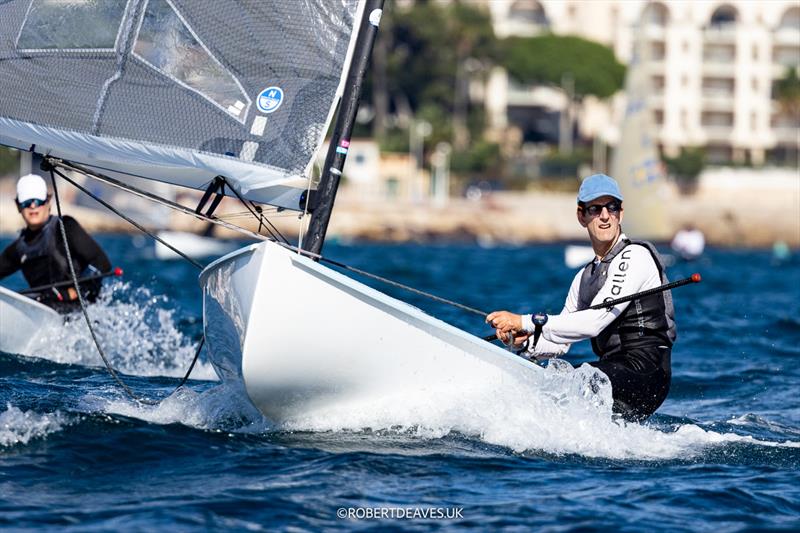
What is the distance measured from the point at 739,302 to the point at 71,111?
1221cm

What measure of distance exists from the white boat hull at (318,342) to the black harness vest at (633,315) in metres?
0.54

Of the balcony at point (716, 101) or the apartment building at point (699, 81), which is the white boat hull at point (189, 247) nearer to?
the apartment building at point (699, 81)

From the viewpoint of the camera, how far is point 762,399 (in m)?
8.91

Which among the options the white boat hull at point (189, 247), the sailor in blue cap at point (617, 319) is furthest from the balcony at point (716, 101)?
the sailor in blue cap at point (617, 319)

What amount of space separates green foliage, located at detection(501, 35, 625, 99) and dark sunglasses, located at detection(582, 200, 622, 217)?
63835 mm

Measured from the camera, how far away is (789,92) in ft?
241

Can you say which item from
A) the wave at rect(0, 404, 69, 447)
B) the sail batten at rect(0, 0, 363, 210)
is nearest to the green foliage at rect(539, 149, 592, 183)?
the sail batten at rect(0, 0, 363, 210)

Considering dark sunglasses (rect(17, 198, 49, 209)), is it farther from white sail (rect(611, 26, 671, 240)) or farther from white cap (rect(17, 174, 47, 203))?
white sail (rect(611, 26, 671, 240))

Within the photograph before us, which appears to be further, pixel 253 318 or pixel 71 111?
pixel 71 111

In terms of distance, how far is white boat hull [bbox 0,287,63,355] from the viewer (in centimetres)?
954

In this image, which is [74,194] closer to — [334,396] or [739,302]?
[739,302]

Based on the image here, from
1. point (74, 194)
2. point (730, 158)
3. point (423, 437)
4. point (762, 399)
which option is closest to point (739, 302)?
point (762, 399)

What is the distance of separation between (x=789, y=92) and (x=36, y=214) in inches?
2709

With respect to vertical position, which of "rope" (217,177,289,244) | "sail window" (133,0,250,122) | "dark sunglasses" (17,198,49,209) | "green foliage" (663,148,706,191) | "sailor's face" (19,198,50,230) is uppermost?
"green foliage" (663,148,706,191)
